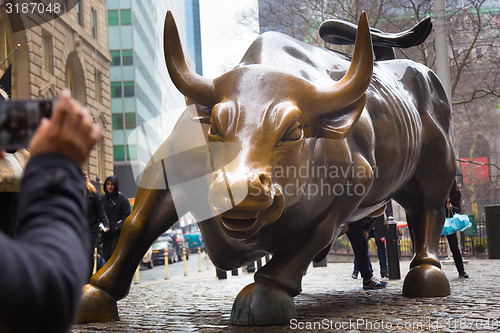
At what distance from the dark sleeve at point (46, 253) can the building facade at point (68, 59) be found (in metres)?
14.4

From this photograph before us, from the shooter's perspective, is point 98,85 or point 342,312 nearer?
point 342,312

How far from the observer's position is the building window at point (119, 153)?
32.9 meters

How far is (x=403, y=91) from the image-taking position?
6395mm

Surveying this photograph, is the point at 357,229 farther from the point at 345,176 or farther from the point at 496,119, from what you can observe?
the point at 496,119

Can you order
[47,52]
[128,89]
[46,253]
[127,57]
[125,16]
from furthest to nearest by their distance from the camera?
[128,89] < [127,57] < [125,16] < [47,52] < [46,253]

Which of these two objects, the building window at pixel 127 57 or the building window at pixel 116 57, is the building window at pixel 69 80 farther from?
the building window at pixel 116 57

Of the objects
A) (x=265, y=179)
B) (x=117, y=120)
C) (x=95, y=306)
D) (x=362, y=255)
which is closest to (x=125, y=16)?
(x=117, y=120)

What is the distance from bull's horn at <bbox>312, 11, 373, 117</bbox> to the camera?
14.4 ft

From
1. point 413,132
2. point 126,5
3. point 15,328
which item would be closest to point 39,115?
point 15,328

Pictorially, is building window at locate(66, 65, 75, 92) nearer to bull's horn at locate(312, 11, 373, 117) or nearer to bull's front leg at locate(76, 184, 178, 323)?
bull's front leg at locate(76, 184, 178, 323)

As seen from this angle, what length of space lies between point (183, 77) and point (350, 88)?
1198 millimetres

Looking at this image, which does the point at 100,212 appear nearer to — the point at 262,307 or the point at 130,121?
the point at 262,307

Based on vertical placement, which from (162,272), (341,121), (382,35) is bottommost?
(162,272)

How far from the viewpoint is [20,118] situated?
1.50 metres
